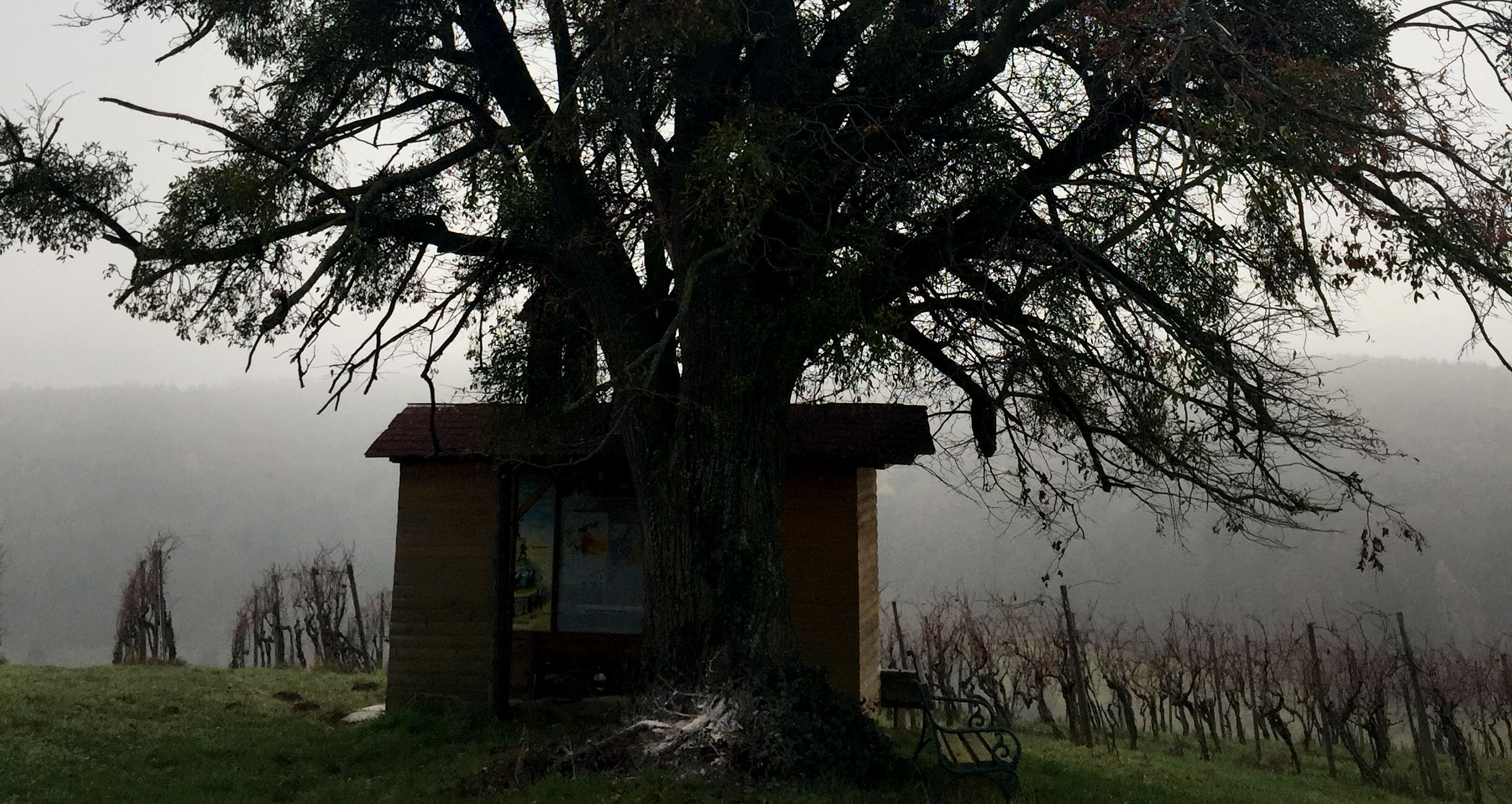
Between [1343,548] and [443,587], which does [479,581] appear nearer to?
[443,587]

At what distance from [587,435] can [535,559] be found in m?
1.77

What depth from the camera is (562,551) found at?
39.2ft

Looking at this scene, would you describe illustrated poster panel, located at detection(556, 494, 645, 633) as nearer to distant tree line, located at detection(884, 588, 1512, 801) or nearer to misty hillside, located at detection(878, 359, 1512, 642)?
distant tree line, located at detection(884, 588, 1512, 801)

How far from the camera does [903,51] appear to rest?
835 cm

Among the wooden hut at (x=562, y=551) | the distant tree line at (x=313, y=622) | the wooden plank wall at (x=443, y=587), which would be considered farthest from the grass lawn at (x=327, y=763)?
the distant tree line at (x=313, y=622)

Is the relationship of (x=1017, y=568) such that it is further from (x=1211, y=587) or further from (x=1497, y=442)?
(x=1497, y=442)

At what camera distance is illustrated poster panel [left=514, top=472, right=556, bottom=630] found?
11789mm

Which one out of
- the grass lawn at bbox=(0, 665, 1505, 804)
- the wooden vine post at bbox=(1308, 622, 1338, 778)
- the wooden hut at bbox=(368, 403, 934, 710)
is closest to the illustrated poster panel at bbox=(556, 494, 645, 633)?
the wooden hut at bbox=(368, 403, 934, 710)

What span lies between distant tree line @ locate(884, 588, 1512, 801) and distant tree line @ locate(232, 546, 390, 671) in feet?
38.8

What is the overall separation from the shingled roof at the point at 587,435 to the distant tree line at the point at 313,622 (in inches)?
366

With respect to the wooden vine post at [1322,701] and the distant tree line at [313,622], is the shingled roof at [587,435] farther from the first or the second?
the distant tree line at [313,622]

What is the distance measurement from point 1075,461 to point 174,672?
1501 cm

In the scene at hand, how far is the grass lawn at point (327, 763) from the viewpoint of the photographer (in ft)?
22.6

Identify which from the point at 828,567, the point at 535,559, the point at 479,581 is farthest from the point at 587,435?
the point at 828,567
